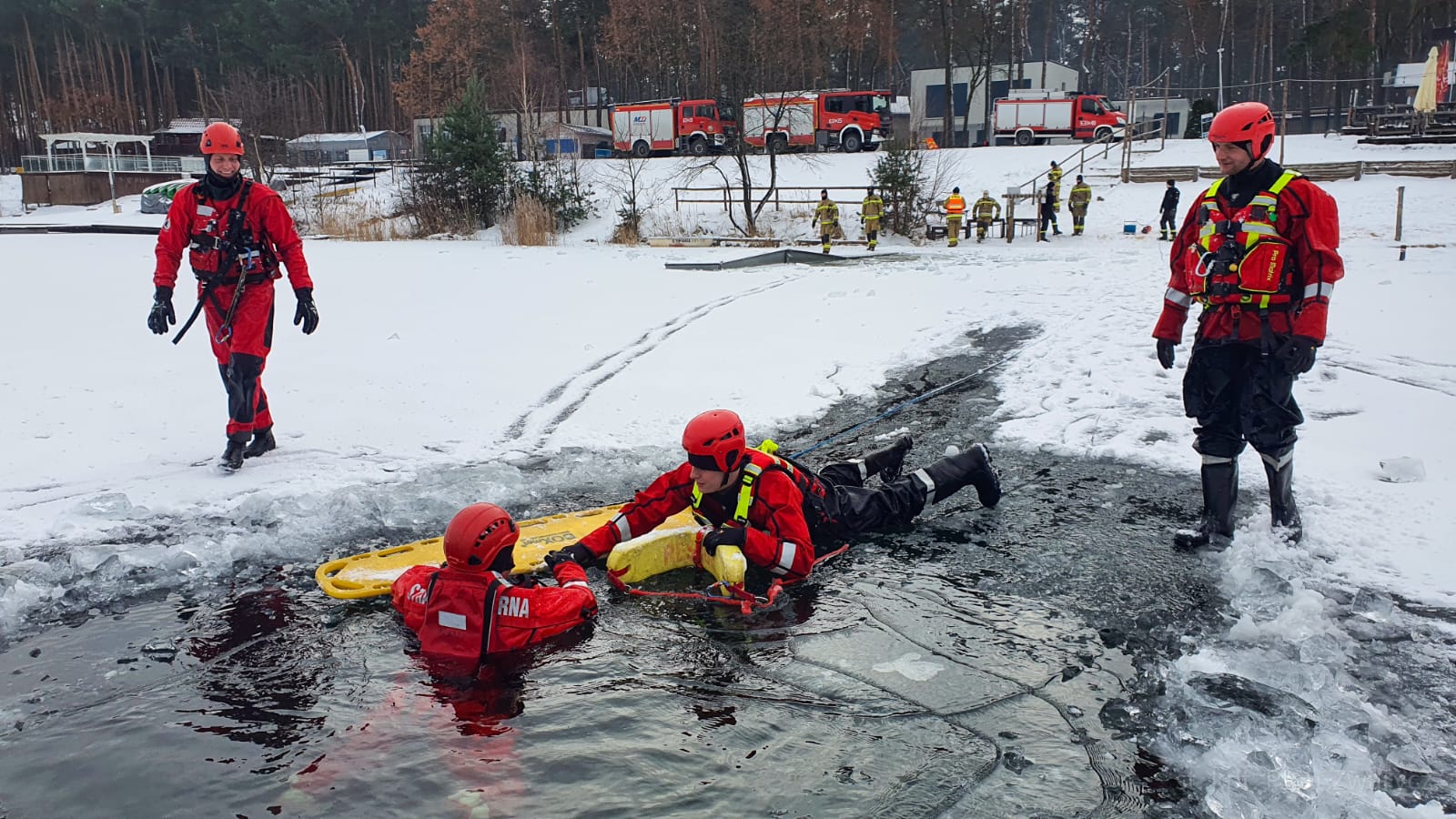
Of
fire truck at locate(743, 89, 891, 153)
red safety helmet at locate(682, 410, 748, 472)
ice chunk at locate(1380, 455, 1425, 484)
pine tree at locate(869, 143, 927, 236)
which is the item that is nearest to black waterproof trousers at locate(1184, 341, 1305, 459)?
ice chunk at locate(1380, 455, 1425, 484)

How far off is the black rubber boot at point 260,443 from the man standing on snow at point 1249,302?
5659 mm

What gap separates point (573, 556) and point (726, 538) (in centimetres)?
79

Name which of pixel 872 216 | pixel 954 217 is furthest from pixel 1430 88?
pixel 872 216

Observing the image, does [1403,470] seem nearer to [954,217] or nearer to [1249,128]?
[1249,128]

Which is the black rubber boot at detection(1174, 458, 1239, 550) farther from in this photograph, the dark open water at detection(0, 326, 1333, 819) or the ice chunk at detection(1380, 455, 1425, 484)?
the ice chunk at detection(1380, 455, 1425, 484)

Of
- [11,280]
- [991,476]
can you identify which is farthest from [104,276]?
[991,476]

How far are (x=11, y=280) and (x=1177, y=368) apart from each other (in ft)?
50.8

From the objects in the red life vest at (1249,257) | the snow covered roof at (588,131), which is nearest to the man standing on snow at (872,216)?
the red life vest at (1249,257)

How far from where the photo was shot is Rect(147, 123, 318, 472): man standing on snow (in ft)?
19.7

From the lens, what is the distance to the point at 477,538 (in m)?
3.86

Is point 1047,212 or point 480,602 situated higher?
point 1047,212

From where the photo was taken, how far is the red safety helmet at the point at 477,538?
386 centimetres

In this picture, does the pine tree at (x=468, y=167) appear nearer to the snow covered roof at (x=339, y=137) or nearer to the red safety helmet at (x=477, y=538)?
the red safety helmet at (x=477, y=538)

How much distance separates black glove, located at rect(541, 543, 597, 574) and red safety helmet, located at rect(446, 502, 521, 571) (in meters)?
0.63
